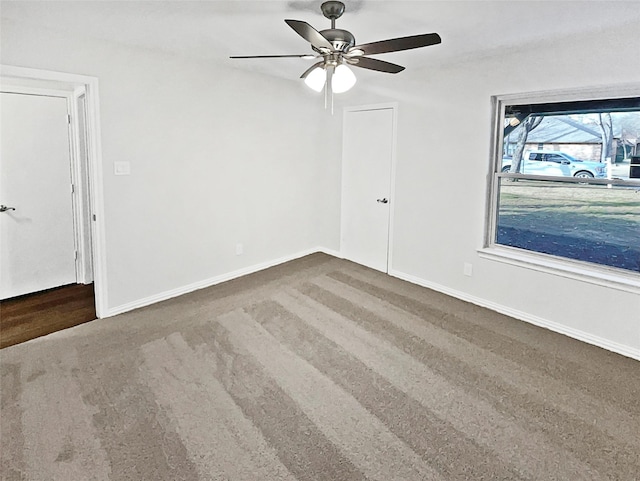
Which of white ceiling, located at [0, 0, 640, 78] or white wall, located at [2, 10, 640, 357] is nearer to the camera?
white ceiling, located at [0, 0, 640, 78]

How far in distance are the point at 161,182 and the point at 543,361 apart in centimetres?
351

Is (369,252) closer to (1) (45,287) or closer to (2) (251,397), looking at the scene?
(2) (251,397)

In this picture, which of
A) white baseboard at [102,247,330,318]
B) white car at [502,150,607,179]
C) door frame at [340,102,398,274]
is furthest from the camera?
door frame at [340,102,398,274]

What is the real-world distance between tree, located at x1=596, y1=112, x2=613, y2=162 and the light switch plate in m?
3.86

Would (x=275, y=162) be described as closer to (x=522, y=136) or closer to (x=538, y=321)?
(x=522, y=136)

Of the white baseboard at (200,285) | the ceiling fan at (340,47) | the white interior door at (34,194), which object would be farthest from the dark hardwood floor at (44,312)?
the ceiling fan at (340,47)

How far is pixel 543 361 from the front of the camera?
2824mm

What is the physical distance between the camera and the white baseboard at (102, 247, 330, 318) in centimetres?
359

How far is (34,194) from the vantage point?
13.0 feet

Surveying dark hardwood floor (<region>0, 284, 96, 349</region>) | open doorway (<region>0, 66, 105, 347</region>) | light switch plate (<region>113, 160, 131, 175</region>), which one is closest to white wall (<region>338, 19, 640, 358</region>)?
light switch plate (<region>113, 160, 131, 175</region>)

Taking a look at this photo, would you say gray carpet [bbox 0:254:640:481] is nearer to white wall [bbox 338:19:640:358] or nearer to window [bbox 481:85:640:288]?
white wall [bbox 338:19:640:358]

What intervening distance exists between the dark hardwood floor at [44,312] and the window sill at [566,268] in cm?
378

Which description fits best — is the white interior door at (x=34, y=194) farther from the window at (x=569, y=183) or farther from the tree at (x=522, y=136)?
the tree at (x=522, y=136)

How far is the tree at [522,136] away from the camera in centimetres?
341
